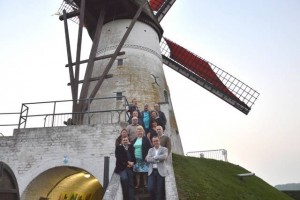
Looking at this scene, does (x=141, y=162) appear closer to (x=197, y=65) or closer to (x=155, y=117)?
(x=155, y=117)

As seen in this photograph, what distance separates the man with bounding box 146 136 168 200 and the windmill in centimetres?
811

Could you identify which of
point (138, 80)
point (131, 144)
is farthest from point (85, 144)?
point (138, 80)

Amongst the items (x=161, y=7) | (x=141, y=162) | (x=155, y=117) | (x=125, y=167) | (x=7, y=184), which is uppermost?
(x=161, y=7)

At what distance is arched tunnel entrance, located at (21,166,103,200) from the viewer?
11.8m

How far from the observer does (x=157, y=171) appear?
740 cm

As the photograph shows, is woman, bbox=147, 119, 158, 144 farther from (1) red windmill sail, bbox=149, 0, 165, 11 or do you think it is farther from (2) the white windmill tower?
(1) red windmill sail, bbox=149, 0, 165, 11

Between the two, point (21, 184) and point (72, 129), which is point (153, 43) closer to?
point (72, 129)

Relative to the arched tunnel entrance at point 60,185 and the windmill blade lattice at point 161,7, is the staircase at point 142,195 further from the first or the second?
the windmill blade lattice at point 161,7

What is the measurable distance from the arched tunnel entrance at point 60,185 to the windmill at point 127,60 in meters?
3.28

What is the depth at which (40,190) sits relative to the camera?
12.3m

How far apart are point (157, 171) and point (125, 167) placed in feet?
2.76

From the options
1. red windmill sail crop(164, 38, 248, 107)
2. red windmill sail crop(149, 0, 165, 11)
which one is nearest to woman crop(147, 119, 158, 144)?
red windmill sail crop(164, 38, 248, 107)

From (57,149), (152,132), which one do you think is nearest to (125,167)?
(152,132)

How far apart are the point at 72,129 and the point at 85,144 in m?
0.83
